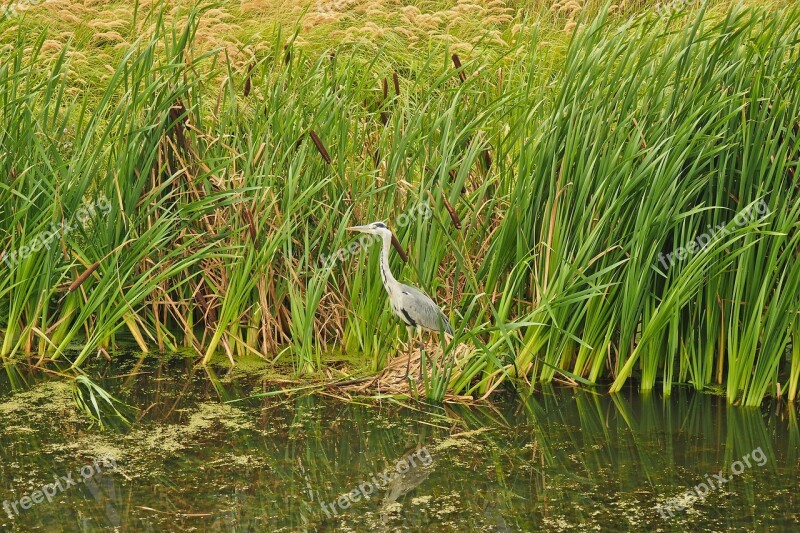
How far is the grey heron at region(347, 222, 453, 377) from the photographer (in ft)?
17.6

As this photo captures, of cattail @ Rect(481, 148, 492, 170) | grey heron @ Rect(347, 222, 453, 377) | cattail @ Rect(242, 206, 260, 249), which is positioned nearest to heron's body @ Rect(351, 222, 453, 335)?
grey heron @ Rect(347, 222, 453, 377)

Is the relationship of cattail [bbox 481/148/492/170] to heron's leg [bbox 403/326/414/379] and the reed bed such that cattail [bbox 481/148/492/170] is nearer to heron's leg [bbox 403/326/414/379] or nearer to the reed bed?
the reed bed

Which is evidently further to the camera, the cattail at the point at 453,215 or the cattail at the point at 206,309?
the cattail at the point at 206,309

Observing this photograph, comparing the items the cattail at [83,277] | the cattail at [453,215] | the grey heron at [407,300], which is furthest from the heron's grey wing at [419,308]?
the cattail at [83,277]

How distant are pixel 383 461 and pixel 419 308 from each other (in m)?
0.96

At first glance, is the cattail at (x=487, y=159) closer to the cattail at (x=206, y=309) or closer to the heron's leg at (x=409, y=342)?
the heron's leg at (x=409, y=342)

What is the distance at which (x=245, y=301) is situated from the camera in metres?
Answer: 5.93

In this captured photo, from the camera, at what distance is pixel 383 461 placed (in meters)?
4.69

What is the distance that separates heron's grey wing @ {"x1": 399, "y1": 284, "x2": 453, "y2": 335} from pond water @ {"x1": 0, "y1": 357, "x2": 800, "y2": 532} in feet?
1.40

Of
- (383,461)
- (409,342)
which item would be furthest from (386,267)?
(383,461)

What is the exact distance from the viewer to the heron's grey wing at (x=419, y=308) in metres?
5.35

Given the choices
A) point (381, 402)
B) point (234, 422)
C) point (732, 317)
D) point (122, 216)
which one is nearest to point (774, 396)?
point (732, 317)

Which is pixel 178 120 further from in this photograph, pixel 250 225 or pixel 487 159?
pixel 487 159

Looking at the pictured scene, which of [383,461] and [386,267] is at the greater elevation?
[386,267]
